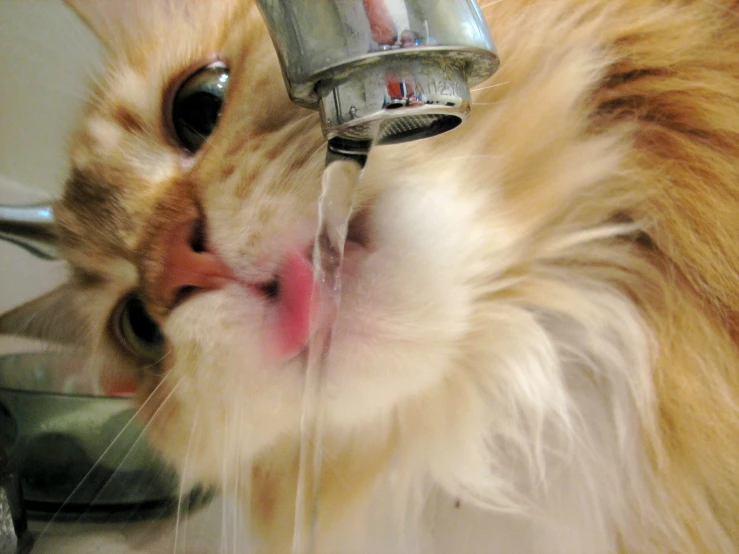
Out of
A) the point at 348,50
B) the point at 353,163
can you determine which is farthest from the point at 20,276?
the point at 348,50

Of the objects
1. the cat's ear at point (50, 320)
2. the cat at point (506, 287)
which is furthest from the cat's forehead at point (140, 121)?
the cat's ear at point (50, 320)

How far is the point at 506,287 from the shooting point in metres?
0.76

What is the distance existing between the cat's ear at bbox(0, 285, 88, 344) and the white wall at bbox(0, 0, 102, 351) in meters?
0.02

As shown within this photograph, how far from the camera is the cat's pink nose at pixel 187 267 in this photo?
0.77m

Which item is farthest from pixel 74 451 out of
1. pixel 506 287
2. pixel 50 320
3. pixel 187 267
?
pixel 506 287

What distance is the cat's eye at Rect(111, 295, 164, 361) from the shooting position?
104cm

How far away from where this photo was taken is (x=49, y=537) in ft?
3.28

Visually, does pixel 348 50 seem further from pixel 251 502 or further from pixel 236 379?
pixel 251 502

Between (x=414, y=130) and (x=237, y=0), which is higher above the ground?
(x=237, y=0)

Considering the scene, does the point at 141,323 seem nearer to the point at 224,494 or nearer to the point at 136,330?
the point at 136,330

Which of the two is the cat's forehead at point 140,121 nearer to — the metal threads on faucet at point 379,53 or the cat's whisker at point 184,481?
the cat's whisker at point 184,481

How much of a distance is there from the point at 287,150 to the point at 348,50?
319mm

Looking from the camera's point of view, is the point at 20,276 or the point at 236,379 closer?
the point at 236,379

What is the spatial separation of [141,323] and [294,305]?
0.46 metres
